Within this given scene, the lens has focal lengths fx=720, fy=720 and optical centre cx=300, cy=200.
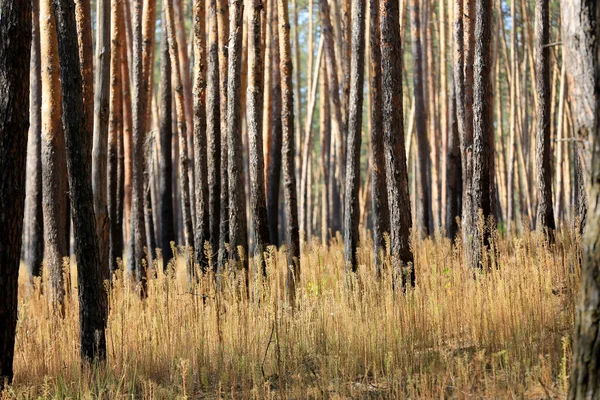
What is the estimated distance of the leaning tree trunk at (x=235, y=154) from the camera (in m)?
8.43

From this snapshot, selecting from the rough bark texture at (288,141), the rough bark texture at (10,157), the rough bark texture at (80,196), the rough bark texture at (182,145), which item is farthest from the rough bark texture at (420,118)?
the rough bark texture at (10,157)

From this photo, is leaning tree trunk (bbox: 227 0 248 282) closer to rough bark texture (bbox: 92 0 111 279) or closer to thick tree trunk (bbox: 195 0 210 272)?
thick tree trunk (bbox: 195 0 210 272)

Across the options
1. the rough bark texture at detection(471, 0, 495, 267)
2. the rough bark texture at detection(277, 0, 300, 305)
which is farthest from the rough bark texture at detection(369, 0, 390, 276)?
the rough bark texture at detection(471, 0, 495, 267)

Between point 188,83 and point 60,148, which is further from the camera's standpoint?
point 188,83

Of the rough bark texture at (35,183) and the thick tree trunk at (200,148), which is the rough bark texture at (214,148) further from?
the rough bark texture at (35,183)

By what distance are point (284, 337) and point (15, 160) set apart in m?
2.49

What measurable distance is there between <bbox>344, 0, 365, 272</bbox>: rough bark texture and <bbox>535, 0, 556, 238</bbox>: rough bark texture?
256 cm

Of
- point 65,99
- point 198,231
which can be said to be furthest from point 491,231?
point 65,99

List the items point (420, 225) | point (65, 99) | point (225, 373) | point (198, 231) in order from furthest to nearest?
point (420, 225)
point (198, 231)
point (65, 99)
point (225, 373)

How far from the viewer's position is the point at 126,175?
44.4ft

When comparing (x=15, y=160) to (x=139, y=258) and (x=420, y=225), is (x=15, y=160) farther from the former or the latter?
(x=420, y=225)

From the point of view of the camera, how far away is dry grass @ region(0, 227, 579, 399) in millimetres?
4867

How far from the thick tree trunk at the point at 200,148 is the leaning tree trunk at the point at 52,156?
1.88 meters

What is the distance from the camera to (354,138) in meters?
10.2
